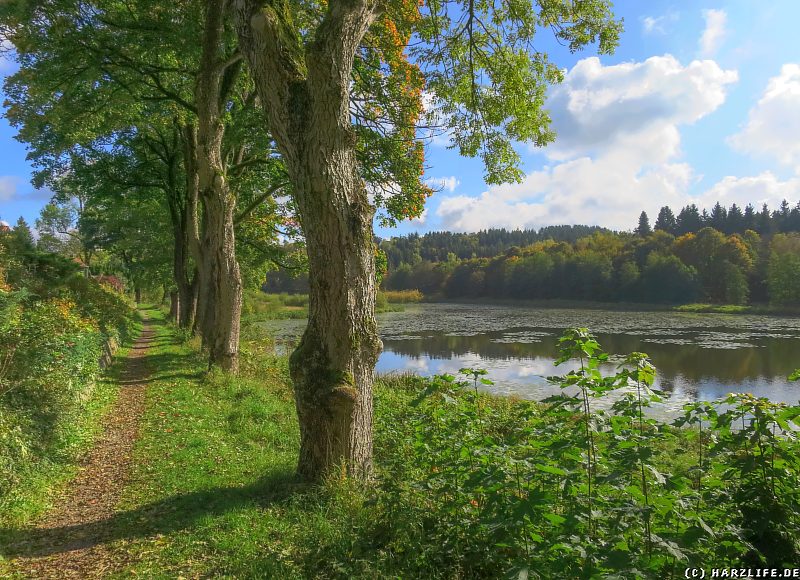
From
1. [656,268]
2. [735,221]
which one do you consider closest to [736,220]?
[735,221]

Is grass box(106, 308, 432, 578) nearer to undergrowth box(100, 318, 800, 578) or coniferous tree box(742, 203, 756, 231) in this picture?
undergrowth box(100, 318, 800, 578)

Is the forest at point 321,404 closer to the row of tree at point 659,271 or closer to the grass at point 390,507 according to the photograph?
the grass at point 390,507

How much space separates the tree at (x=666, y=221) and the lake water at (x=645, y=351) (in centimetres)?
6458

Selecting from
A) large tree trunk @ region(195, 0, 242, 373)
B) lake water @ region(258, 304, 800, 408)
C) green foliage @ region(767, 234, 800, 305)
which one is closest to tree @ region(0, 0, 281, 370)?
large tree trunk @ region(195, 0, 242, 373)

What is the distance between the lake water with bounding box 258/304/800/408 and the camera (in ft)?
52.7

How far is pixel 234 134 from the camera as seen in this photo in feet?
35.6

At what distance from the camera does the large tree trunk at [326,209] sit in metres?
4.38

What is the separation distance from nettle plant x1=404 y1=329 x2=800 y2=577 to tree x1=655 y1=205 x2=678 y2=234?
105 meters

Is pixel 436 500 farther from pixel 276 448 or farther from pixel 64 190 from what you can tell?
pixel 64 190

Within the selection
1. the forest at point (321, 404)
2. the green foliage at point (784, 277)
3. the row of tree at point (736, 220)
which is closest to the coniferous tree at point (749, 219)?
the row of tree at point (736, 220)

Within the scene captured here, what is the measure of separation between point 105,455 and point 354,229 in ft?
14.9

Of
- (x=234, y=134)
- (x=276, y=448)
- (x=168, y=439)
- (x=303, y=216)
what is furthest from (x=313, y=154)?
(x=234, y=134)

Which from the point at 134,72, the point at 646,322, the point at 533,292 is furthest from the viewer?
the point at 533,292

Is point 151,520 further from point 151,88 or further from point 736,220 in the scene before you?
point 736,220
